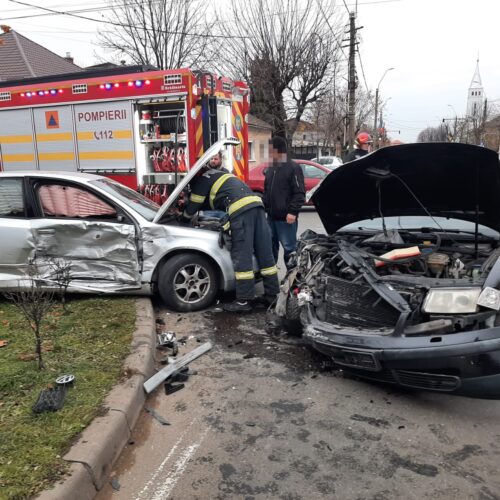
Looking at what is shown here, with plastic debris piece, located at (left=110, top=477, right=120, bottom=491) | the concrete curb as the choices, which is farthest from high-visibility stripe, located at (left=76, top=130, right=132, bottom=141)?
plastic debris piece, located at (left=110, top=477, right=120, bottom=491)

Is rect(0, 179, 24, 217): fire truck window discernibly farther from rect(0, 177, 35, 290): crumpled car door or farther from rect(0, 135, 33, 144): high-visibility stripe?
rect(0, 135, 33, 144): high-visibility stripe

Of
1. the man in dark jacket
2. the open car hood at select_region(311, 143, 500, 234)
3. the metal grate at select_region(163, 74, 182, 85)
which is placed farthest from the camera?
the metal grate at select_region(163, 74, 182, 85)

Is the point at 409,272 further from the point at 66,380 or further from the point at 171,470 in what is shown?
the point at 66,380

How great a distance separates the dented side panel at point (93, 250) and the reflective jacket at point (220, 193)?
2.56 ft

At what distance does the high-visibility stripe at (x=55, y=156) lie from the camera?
8695mm

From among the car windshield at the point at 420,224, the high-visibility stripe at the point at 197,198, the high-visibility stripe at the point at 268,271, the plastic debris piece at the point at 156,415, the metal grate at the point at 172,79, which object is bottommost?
the plastic debris piece at the point at 156,415

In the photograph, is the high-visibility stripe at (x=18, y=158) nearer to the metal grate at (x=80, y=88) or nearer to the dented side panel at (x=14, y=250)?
the metal grate at (x=80, y=88)

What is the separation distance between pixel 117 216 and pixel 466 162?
11.1ft

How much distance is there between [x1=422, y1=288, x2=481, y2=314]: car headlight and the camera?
3100mm

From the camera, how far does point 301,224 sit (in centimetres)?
1202

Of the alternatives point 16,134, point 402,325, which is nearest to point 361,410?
point 402,325

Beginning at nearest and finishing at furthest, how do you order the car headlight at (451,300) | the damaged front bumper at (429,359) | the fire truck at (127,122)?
the damaged front bumper at (429,359) → the car headlight at (451,300) → the fire truck at (127,122)

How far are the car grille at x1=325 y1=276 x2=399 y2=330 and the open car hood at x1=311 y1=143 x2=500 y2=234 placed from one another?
102 cm

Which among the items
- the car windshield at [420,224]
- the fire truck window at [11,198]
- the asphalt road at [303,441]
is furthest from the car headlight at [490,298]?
the fire truck window at [11,198]
